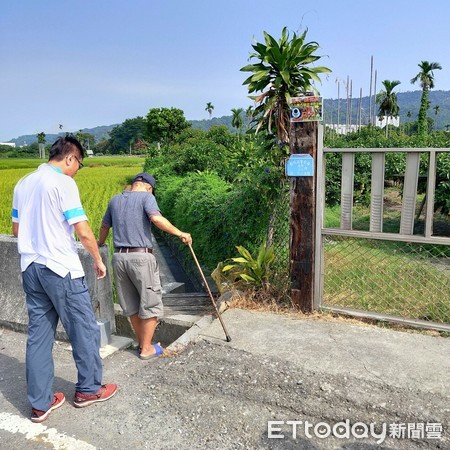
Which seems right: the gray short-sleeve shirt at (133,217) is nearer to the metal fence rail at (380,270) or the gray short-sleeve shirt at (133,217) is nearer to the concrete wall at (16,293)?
the concrete wall at (16,293)

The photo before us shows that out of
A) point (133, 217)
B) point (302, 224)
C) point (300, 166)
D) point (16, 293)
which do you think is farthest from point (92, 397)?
point (300, 166)

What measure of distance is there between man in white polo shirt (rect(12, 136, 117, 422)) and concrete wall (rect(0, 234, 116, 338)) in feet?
4.02

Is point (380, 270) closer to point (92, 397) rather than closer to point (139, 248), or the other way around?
point (139, 248)

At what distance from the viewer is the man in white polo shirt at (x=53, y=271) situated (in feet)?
9.33

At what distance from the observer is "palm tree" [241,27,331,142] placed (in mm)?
4434

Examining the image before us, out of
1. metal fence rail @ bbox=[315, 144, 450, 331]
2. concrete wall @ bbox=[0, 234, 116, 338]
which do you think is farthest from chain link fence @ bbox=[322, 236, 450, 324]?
concrete wall @ bbox=[0, 234, 116, 338]

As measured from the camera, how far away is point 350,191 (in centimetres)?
407

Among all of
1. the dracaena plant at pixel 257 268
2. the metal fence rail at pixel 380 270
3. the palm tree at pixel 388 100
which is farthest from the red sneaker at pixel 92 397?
the palm tree at pixel 388 100

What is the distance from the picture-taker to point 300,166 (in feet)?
13.6

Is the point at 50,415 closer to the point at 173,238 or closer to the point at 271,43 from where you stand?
the point at 271,43

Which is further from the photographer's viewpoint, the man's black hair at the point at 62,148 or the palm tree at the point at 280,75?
the palm tree at the point at 280,75

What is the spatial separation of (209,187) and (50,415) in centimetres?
534

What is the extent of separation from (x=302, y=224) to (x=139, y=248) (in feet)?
5.26

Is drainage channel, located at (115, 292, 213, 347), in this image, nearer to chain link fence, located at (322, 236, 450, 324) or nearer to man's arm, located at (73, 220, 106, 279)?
chain link fence, located at (322, 236, 450, 324)
